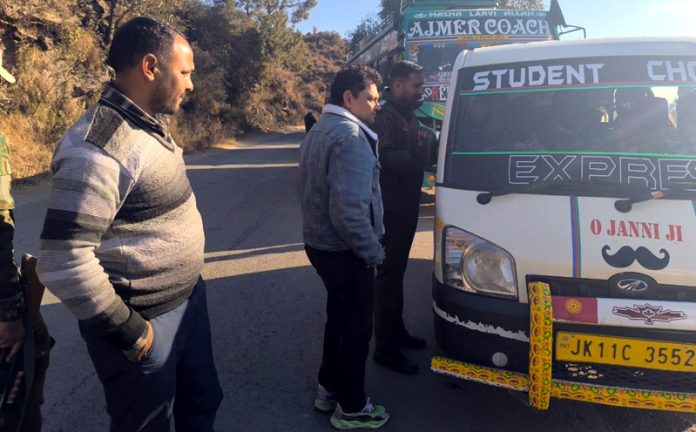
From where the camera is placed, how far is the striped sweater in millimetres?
1543

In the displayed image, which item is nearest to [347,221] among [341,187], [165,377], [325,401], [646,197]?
[341,187]

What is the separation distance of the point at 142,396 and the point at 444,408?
1923 mm

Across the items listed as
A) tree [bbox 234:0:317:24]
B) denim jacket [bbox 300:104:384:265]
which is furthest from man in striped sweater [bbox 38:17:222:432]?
tree [bbox 234:0:317:24]

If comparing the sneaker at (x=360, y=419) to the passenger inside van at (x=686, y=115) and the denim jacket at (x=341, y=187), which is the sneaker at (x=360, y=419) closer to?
the denim jacket at (x=341, y=187)

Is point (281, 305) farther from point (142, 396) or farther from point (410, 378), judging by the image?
point (142, 396)

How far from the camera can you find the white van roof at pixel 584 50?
316cm

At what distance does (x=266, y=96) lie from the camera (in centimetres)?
3544

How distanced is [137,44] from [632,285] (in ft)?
7.75

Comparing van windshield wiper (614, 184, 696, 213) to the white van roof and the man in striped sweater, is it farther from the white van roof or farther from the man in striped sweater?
the man in striped sweater

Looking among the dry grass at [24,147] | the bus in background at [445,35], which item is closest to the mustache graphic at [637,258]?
the bus in background at [445,35]

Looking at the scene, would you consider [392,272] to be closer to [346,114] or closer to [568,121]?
[346,114]

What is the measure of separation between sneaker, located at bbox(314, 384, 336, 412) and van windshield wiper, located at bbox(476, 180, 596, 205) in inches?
56.9

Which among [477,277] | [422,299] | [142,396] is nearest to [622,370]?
[477,277]

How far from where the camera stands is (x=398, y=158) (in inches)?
134
